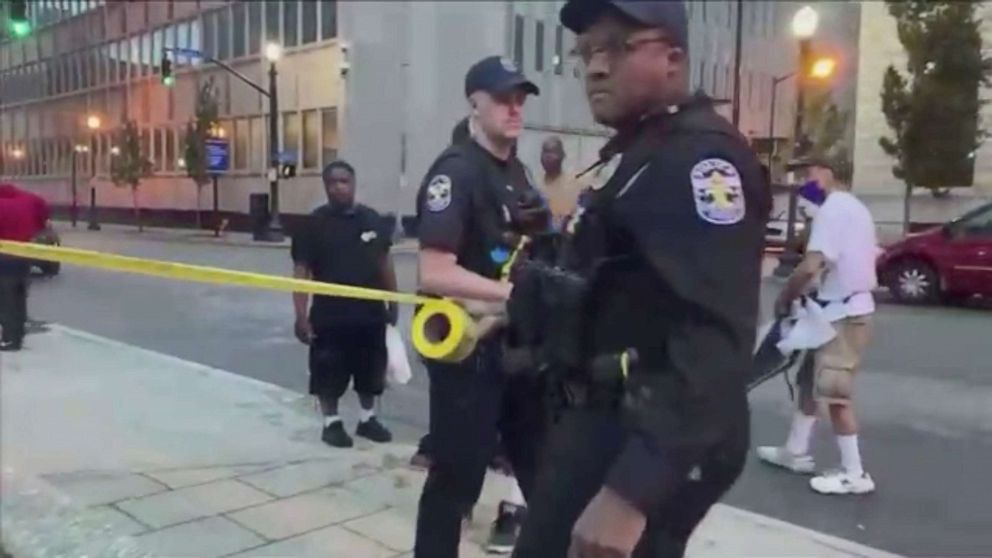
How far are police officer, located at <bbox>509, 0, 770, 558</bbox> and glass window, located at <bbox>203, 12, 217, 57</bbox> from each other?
4285 mm

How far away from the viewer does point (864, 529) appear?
4250 millimetres

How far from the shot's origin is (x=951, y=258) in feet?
11.7

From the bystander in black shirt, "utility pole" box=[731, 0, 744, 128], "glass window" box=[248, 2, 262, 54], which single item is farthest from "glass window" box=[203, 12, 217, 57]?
"utility pole" box=[731, 0, 744, 128]

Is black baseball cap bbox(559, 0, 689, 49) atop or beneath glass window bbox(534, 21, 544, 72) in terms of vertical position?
beneath

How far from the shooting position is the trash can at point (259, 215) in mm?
6661

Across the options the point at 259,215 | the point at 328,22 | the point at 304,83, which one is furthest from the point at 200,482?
the point at 328,22

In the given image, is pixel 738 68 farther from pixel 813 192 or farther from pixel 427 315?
pixel 427 315

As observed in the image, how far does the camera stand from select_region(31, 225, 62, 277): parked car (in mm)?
4441

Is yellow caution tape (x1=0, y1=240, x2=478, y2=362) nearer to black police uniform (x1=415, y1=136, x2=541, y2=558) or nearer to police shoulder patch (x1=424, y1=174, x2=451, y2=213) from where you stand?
black police uniform (x1=415, y1=136, x2=541, y2=558)

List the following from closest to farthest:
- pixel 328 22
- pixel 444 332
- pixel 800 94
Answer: pixel 444 332 → pixel 800 94 → pixel 328 22

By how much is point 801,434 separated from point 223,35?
434cm

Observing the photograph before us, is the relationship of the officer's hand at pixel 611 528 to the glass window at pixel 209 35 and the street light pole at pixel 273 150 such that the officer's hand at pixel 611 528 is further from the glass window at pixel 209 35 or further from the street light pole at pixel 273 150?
the glass window at pixel 209 35

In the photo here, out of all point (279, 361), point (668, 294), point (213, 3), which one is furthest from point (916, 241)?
point (279, 361)

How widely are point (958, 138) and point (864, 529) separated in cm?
190
